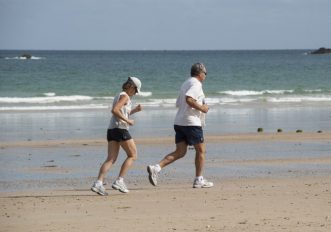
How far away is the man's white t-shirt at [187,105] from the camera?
12250mm

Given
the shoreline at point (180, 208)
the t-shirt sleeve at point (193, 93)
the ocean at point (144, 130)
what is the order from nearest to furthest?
1. the shoreline at point (180, 208)
2. the t-shirt sleeve at point (193, 93)
3. the ocean at point (144, 130)

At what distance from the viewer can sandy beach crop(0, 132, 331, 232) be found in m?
9.52

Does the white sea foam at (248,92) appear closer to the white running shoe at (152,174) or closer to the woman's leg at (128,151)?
the white running shoe at (152,174)

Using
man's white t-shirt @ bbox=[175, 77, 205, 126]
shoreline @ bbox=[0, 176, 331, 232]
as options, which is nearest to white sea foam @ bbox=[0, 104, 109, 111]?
shoreline @ bbox=[0, 176, 331, 232]

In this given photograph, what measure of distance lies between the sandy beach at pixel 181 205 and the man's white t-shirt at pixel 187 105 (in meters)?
0.86

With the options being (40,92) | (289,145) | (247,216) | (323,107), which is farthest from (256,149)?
(40,92)

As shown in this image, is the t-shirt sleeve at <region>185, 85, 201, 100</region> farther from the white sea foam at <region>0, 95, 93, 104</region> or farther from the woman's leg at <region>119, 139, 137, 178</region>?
the white sea foam at <region>0, 95, 93, 104</region>

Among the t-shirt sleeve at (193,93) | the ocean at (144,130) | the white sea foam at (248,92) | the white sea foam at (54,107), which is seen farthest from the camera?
the white sea foam at (248,92)

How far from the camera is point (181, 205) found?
10812mm

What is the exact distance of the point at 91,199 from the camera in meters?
11.4

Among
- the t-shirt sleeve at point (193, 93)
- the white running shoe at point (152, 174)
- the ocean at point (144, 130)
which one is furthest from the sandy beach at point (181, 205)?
the t-shirt sleeve at point (193, 93)

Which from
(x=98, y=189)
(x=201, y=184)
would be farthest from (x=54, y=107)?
(x=98, y=189)

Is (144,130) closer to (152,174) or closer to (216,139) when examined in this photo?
(216,139)

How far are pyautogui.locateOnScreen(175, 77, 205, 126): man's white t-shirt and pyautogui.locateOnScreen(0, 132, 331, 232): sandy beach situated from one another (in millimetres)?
860
